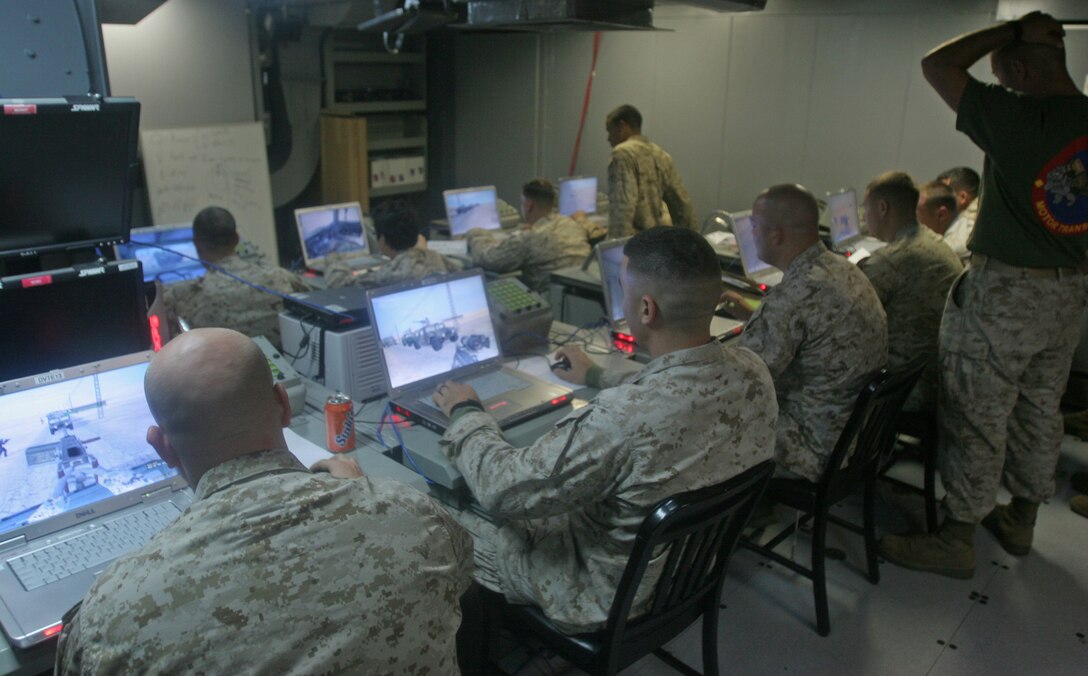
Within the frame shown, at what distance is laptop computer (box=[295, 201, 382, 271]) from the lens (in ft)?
14.3

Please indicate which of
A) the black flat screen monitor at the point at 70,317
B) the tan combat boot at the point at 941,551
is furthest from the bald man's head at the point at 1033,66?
the black flat screen monitor at the point at 70,317

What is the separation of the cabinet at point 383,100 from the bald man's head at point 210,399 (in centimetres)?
568

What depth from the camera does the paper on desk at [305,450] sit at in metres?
1.87

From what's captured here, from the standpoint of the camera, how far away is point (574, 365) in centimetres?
243

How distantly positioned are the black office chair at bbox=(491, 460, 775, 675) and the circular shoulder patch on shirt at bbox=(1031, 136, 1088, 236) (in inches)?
59.4

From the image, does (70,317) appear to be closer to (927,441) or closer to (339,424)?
(339,424)

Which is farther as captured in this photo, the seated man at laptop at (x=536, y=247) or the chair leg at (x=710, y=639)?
the seated man at laptop at (x=536, y=247)

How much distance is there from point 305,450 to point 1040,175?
7.61ft

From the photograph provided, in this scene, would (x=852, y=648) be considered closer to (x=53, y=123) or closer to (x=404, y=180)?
(x=53, y=123)

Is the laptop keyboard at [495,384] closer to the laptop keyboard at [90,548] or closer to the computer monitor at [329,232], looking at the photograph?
the laptop keyboard at [90,548]

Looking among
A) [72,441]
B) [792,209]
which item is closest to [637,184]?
[792,209]

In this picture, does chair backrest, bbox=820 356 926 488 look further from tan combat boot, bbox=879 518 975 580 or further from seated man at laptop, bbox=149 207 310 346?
seated man at laptop, bbox=149 207 310 346

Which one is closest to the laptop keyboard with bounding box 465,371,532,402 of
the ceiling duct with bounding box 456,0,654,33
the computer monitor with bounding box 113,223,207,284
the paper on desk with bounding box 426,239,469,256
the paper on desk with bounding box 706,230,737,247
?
the ceiling duct with bounding box 456,0,654,33

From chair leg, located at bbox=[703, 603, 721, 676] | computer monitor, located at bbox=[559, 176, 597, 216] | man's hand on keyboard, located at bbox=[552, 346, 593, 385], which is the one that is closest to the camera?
chair leg, located at bbox=[703, 603, 721, 676]
